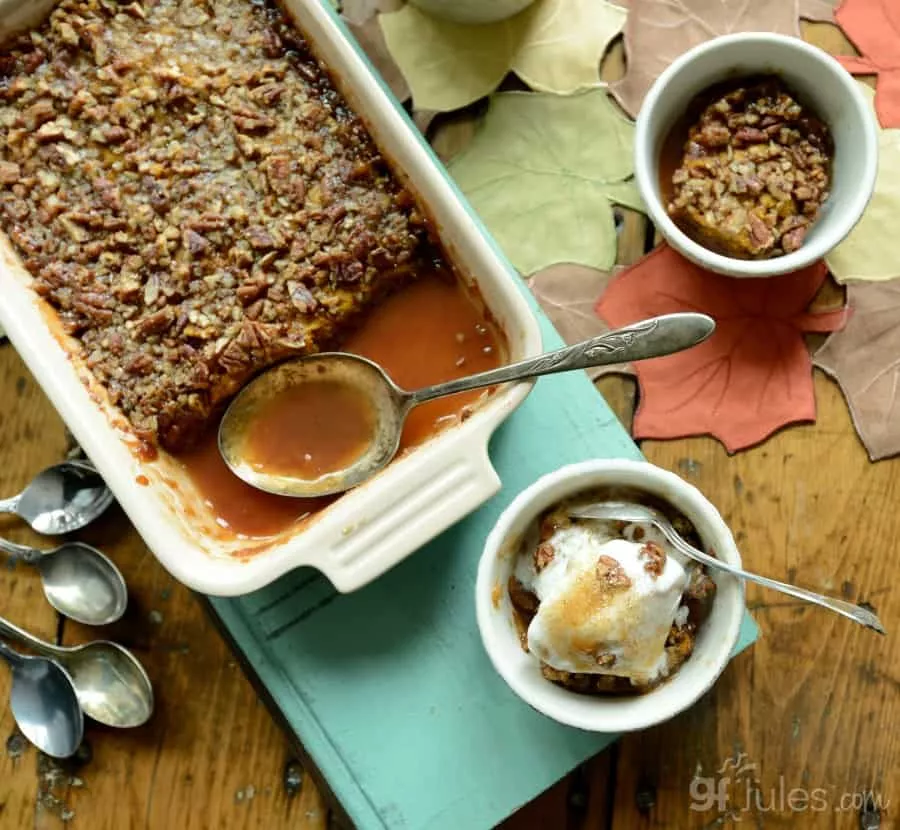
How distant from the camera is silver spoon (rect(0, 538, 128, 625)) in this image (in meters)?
1.41

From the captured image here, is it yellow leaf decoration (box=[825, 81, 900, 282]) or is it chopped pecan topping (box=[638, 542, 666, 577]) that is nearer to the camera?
chopped pecan topping (box=[638, 542, 666, 577])

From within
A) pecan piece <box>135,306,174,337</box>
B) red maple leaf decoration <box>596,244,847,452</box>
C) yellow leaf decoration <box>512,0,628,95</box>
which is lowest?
red maple leaf decoration <box>596,244,847,452</box>

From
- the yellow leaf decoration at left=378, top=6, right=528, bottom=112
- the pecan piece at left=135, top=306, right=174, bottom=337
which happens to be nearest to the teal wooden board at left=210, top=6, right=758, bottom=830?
the pecan piece at left=135, top=306, right=174, bottom=337

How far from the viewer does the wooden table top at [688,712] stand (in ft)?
4.56

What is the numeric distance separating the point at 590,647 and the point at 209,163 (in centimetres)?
71

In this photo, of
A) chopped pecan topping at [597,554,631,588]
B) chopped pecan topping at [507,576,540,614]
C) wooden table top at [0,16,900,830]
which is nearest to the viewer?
chopped pecan topping at [597,554,631,588]

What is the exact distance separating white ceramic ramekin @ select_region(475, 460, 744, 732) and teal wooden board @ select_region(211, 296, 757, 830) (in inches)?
5.2

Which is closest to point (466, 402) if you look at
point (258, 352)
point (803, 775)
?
point (258, 352)

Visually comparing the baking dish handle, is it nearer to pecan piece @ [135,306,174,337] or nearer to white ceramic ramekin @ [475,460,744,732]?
white ceramic ramekin @ [475,460,744,732]

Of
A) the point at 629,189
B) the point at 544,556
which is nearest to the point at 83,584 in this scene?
the point at 544,556

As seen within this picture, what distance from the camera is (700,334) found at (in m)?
1.18

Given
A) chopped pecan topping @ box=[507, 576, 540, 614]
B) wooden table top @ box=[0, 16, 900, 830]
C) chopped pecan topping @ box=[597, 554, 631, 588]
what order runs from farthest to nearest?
wooden table top @ box=[0, 16, 900, 830]
chopped pecan topping @ box=[507, 576, 540, 614]
chopped pecan topping @ box=[597, 554, 631, 588]

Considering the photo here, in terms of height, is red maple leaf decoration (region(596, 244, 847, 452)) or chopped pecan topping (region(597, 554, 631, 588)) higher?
chopped pecan topping (region(597, 554, 631, 588))

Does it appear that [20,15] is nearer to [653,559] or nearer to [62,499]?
[62,499]
